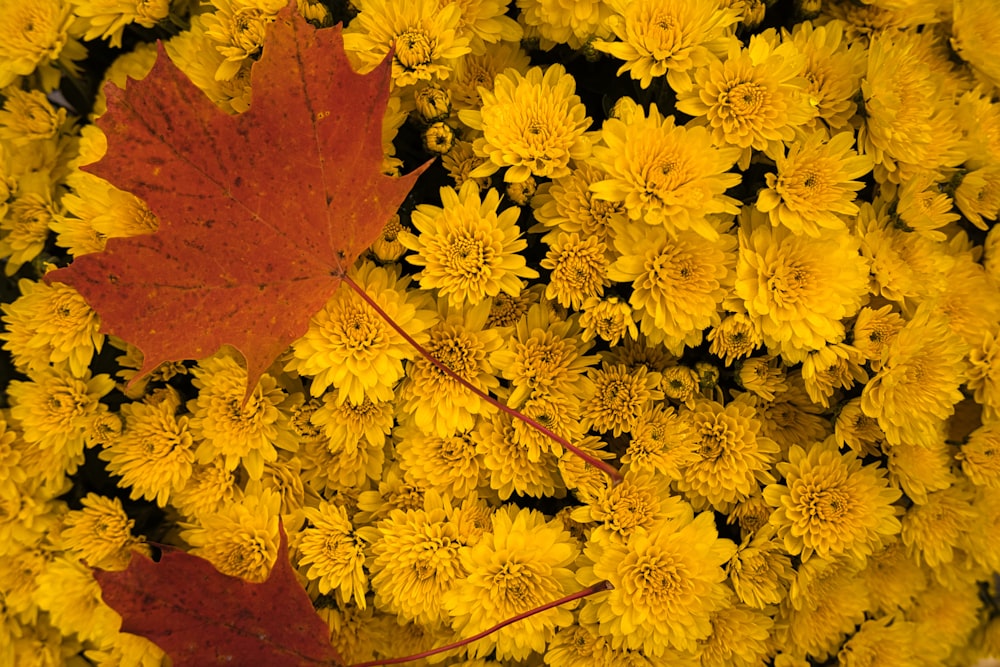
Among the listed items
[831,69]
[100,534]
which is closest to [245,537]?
[100,534]

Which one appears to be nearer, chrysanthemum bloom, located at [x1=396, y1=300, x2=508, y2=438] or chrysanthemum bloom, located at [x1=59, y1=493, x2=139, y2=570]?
chrysanthemum bloom, located at [x1=396, y1=300, x2=508, y2=438]

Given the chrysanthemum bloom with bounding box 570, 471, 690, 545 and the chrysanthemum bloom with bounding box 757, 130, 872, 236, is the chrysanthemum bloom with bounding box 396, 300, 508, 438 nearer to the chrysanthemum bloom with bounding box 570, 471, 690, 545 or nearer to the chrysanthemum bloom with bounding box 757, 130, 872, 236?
the chrysanthemum bloom with bounding box 570, 471, 690, 545

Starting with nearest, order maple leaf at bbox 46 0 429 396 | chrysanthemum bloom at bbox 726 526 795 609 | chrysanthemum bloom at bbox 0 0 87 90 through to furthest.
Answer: maple leaf at bbox 46 0 429 396 → chrysanthemum bloom at bbox 726 526 795 609 → chrysanthemum bloom at bbox 0 0 87 90

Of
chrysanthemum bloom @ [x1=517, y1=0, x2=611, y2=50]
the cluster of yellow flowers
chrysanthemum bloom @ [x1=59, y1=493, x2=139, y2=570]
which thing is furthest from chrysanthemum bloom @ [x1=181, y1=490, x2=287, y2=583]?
chrysanthemum bloom @ [x1=517, y1=0, x2=611, y2=50]

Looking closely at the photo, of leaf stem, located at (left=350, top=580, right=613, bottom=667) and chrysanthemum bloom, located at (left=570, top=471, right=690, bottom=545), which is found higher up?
chrysanthemum bloom, located at (left=570, top=471, right=690, bottom=545)

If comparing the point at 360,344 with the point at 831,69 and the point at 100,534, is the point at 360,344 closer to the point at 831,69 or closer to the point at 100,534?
the point at 100,534

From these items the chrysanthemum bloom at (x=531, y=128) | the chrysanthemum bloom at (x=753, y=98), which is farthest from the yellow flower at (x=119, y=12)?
the chrysanthemum bloom at (x=753, y=98)

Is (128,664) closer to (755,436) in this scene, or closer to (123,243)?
(123,243)

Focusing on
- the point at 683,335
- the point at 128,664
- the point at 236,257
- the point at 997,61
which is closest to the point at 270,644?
the point at 128,664
